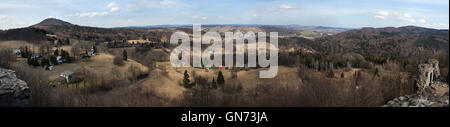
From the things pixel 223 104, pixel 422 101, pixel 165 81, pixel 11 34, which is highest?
pixel 11 34

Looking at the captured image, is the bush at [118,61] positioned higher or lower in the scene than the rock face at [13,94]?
lower

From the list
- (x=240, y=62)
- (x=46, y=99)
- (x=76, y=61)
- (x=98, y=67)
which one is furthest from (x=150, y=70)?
(x=46, y=99)

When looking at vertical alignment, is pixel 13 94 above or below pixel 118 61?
above

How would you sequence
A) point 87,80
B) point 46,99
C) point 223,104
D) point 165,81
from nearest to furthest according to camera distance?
point 46,99
point 223,104
point 87,80
point 165,81

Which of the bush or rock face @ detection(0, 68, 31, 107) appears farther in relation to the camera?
the bush

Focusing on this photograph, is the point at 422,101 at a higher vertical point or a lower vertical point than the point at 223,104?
higher

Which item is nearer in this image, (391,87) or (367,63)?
(391,87)

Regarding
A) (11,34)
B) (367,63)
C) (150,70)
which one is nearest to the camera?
(367,63)

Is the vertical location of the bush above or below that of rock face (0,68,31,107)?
below

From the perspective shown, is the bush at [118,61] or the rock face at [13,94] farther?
the bush at [118,61]

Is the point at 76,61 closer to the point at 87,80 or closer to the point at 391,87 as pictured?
the point at 87,80

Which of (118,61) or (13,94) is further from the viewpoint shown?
(118,61)
